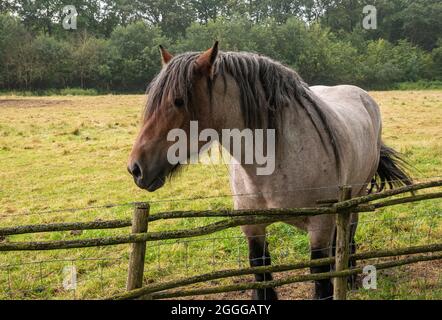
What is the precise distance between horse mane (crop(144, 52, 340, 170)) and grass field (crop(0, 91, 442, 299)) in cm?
86

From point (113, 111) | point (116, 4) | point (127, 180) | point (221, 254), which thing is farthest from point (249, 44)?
point (221, 254)

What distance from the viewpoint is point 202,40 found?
39.1 metres

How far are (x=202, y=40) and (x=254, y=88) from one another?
38021 millimetres

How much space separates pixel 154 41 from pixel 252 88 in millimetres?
36374

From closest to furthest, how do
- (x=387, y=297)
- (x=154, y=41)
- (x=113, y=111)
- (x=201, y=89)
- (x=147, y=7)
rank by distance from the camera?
(x=201, y=89)
(x=387, y=297)
(x=113, y=111)
(x=154, y=41)
(x=147, y=7)

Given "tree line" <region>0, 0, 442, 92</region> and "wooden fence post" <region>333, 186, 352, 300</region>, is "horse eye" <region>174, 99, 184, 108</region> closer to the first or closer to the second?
"wooden fence post" <region>333, 186, 352, 300</region>

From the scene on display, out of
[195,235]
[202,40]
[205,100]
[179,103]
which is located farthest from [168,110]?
[202,40]

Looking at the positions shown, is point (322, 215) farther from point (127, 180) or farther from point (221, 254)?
point (127, 180)

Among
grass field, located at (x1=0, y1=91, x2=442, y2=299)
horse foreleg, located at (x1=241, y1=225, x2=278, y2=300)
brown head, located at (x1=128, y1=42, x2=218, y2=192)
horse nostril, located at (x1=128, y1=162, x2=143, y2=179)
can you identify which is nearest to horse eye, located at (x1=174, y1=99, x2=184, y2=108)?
brown head, located at (x1=128, y1=42, x2=218, y2=192)

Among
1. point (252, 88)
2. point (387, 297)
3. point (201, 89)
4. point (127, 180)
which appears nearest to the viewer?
point (201, 89)

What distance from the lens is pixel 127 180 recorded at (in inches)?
328

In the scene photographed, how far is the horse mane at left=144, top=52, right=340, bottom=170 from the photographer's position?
2.54 metres

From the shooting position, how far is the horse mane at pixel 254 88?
2.54 m

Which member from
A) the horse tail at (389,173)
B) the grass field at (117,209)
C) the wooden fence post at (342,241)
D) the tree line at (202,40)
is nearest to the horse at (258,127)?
the wooden fence post at (342,241)
